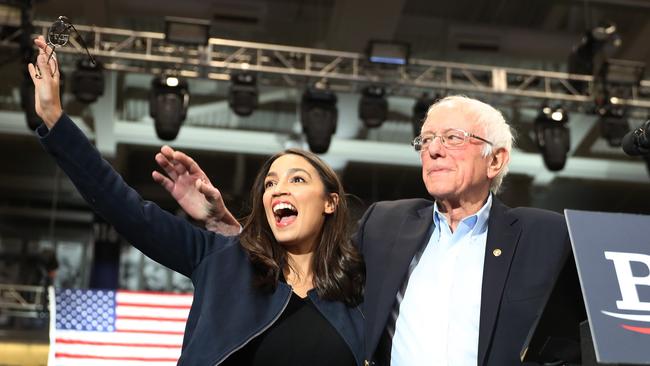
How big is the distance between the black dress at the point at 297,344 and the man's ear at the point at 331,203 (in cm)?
29

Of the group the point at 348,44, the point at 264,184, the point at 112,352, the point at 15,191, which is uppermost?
the point at 348,44

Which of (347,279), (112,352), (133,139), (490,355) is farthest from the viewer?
(133,139)

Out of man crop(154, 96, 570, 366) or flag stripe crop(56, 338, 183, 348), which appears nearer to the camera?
man crop(154, 96, 570, 366)

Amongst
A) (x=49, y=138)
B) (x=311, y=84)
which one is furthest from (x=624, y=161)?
(x=49, y=138)

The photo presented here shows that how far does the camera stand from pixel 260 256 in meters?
1.91

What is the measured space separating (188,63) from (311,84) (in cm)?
99

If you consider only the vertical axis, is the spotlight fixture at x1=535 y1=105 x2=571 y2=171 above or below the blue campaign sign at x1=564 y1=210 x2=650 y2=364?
above

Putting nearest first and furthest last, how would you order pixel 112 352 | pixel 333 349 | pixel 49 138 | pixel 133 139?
pixel 49 138, pixel 333 349, pixel 112 352, pixel 133 139

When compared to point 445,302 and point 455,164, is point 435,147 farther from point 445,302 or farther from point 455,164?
point 445,302

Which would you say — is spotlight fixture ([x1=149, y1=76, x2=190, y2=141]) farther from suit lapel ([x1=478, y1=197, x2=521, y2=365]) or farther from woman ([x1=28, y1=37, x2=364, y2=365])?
suit lapel ([x1=478, y1=197, x2=521, y2=365])

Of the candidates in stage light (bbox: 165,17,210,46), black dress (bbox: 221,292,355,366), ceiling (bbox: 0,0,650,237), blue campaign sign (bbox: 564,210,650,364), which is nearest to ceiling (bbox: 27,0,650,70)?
ceiling (bbox: 0,0,650,237)

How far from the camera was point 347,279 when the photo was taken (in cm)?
200

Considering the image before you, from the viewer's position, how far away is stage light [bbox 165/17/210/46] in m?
5.73

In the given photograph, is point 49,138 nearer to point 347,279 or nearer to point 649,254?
point 347,279
